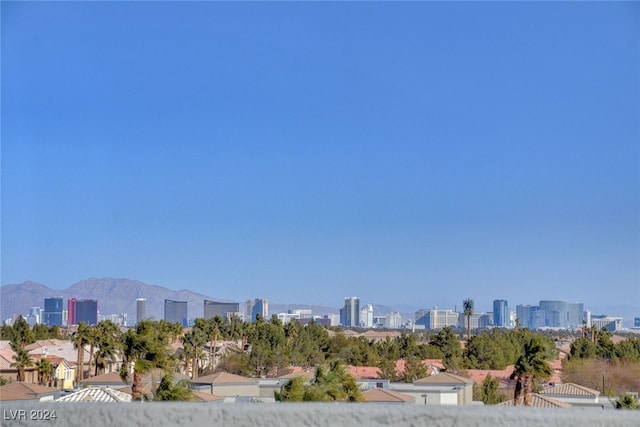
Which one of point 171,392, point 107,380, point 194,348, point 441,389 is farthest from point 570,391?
point 194,348

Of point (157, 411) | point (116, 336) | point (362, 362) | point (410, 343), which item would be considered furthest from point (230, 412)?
point (410, 343)

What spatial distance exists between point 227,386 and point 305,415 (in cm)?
4723

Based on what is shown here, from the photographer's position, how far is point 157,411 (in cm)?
341

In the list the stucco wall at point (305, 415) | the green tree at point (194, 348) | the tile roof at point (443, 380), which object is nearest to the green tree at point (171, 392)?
the tile roof at point (443, 380)

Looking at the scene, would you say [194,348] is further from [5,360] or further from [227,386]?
[227,386]

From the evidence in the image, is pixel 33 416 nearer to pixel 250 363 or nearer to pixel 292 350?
pixel 250 363

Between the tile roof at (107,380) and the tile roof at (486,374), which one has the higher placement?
the tile roof at (107,380)

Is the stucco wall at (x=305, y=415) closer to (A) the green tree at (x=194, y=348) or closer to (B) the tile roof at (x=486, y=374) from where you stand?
(B) the tile roof at (x=486, y=374)

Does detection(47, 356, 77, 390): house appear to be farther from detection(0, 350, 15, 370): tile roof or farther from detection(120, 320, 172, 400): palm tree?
detection(120, 320, 172, 400): palm tree

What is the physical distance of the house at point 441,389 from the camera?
1828 inches

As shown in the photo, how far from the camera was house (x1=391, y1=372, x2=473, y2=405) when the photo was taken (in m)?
46.4

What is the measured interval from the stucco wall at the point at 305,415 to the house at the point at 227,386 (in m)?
45.0

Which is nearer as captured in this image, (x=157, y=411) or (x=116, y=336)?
(x=157, y=411)

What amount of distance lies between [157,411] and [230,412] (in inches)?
11.7
